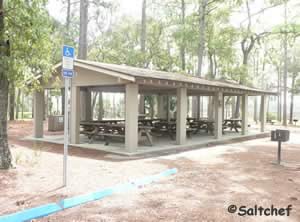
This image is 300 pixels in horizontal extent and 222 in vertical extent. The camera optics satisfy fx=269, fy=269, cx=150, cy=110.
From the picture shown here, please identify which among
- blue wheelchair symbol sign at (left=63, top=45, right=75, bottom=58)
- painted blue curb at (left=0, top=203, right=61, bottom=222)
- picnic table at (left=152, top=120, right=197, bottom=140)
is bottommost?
painted blue curb at (left=0, top=203, right=61, bottom=222)

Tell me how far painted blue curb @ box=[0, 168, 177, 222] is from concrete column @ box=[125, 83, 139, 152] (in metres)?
3.02

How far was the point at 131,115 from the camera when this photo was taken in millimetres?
8273

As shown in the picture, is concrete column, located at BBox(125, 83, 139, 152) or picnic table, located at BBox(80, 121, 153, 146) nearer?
concrete column, located at BBox(125, 83, 139, 152)

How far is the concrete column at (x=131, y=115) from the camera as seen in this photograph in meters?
8.20

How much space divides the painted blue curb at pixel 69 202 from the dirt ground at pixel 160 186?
12 centimetres

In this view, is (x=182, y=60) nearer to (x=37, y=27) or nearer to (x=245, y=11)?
(x=245, y=11)

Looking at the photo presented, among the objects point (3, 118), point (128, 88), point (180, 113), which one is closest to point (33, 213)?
point (3, 118)

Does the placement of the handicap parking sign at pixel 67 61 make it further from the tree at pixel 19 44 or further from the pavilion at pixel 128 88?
the pavilion at pixel 128 88

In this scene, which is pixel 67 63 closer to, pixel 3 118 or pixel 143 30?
pixel 3 118

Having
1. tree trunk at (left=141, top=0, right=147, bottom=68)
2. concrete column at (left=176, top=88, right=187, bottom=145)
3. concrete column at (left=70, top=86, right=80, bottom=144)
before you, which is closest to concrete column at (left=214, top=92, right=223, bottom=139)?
concrete column at (left=176, top=88, right=187, bottom=145)

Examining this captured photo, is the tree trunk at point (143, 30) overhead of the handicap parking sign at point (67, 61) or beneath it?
overhead

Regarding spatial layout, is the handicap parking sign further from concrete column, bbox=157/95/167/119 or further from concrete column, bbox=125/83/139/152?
concrete column, bbox=157/95/167/119

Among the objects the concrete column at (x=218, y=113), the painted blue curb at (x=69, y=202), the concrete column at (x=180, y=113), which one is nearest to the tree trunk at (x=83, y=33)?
the concrete column at (x=180, y=113)

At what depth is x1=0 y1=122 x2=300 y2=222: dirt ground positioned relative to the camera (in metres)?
3.66
